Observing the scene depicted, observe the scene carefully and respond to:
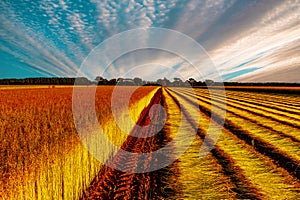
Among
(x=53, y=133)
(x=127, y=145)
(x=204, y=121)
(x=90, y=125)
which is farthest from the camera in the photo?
(x=204, y=121)

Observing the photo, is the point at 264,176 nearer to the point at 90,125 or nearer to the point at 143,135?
the point at 90,125

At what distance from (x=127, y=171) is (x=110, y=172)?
41 centimetres

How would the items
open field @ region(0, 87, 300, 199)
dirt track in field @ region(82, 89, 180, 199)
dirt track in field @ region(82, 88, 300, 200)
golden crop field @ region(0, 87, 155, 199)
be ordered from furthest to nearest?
dirt track in field @ region(82, 88, 300, 200) < dirt track in field @ region(82, 89, 180, 199) < open field @ region(0, 87, 300, 199) < golden crop field @ region(0, 87, 155, 199)

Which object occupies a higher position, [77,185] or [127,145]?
[127,145]

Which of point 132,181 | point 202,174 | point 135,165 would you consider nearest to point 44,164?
point 132,181

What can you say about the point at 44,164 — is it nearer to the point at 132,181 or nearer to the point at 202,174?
the point at 132,181

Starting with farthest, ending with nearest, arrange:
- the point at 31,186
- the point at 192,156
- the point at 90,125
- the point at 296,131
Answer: the point at 296,131 → the point at 192,156 → the point at 90,125 → the point at 31,186

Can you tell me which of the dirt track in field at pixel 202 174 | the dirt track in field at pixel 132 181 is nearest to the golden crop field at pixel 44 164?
the dirt track in field at pixel 132 181

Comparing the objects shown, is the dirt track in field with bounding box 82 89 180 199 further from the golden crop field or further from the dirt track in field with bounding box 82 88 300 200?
the golden crop field

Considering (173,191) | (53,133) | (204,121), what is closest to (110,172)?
(173,191)

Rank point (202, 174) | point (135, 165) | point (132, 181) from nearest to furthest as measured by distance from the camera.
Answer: point (132, 181) < point (202, 174) < point (135, 165)

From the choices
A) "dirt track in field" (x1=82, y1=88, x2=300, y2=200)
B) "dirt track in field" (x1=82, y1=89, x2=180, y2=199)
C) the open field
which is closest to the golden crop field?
the open field

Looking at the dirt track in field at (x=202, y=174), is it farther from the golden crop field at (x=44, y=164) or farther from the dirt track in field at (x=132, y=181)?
the golden crop field at (x=44, y=164)

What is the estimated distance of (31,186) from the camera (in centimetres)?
338
